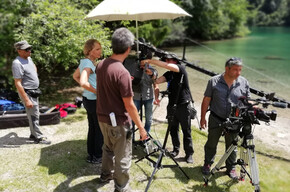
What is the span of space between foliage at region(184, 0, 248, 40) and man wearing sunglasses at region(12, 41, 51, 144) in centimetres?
2651

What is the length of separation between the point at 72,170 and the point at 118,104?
168cm

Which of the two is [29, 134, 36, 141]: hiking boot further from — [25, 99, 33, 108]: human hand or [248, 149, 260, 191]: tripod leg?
[248, 149, 260, 191]: tripod leg

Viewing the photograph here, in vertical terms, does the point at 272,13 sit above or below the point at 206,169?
above

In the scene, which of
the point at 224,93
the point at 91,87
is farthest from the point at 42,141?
the point at 224,93

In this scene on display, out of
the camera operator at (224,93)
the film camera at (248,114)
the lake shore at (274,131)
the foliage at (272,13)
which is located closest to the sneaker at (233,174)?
the camera operator at (224,93)

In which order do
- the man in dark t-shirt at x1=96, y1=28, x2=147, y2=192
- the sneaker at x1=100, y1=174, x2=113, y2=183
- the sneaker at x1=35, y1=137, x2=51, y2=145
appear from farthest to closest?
the sneaker at x1=35, y1=137, x2=51, y2=145 → the sneaker at x1=100, y1=174, x2=113, y2=183 → the man in dark t-shirt at x1=96, y1=28, x2=147, y2=192

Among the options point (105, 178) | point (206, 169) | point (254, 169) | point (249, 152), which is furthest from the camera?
point (206, 169)

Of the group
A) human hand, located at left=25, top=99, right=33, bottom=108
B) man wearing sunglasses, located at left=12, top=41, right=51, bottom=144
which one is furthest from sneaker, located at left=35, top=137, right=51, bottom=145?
human hand, located at left=25, top=99, right=33, bottom=108

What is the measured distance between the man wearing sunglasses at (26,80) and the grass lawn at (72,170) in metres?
0.41

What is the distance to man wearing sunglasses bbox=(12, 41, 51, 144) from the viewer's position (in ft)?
13.8

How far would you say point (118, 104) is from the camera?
2922mm

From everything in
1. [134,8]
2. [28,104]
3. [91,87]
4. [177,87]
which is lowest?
[28,104]

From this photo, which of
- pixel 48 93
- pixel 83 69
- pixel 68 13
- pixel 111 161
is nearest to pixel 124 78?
pixel 83 69

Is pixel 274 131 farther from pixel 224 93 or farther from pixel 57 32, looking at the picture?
pixel 57 32
